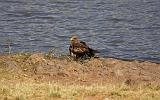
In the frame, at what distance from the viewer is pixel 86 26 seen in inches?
822

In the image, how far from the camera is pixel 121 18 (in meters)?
22.3

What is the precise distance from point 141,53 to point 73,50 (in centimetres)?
410

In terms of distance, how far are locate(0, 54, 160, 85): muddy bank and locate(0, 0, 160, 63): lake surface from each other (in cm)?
258

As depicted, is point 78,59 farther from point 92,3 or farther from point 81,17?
point 92,3

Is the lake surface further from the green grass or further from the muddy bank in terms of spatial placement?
the green grass

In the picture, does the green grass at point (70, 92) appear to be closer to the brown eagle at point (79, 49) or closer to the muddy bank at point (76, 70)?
the muddy bank at point (76, 70)

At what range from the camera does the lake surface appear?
1780cm

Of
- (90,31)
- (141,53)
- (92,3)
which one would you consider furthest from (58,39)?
(92,3)

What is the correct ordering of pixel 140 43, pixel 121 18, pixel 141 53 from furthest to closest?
pixel 121 18, pixel 140 43, pixel 141 53

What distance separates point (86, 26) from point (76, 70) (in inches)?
299

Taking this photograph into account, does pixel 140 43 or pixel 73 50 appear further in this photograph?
pixel 140 43

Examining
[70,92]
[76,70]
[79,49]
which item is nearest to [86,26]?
[79,49]

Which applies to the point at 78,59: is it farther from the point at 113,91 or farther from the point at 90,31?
the point at 90,31

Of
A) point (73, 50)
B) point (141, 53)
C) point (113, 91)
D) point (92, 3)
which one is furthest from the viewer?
point (92, 3)
